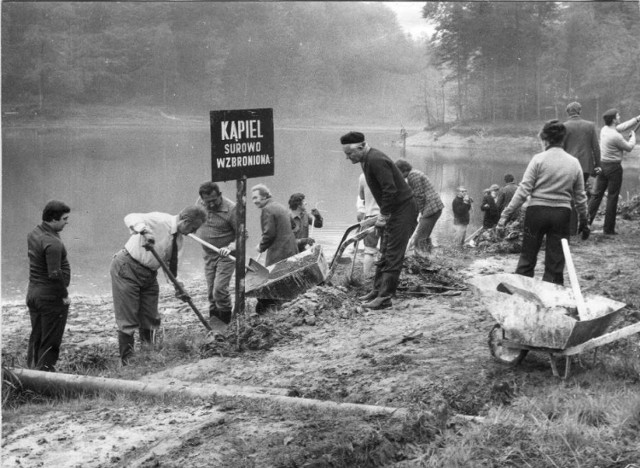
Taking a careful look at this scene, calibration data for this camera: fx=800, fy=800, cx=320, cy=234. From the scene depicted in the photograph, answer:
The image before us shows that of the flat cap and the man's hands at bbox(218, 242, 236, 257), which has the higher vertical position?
the flat cap

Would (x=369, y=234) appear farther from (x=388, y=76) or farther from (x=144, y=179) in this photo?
(x=144, y=179)

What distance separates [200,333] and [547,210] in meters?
4.16

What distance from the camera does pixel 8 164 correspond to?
37375 mm

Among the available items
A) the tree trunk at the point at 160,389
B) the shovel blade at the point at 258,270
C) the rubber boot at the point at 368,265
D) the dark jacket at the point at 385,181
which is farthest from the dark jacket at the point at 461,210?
the tree trunk at the point at 160,389

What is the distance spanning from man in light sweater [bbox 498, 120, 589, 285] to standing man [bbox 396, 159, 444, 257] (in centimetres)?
417

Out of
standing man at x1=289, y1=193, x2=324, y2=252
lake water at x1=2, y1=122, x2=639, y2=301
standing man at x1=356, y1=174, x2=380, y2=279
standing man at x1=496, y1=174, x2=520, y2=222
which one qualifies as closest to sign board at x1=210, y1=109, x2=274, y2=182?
standing man at x1=356, y1=174, x2=380, y2=279

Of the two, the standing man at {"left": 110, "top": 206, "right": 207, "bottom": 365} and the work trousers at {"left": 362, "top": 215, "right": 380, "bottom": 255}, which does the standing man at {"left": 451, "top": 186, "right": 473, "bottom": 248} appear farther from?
the standing man at {"left": 110, "top": 206, "right": 207, "bottom": 365}

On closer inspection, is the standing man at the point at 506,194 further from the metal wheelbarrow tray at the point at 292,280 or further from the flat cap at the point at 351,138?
the flat cap at the point at 351,138

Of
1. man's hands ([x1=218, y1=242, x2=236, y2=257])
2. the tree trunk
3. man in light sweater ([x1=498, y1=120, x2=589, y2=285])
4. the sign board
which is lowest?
the tree trunk

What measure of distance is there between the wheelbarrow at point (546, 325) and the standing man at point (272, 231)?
3673 millimetres

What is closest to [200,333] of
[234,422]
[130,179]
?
[234,422]

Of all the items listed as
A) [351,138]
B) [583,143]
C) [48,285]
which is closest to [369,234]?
[351,138]

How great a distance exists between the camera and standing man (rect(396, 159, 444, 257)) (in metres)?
11.2

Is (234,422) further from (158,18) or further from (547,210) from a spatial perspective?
(158,18)
